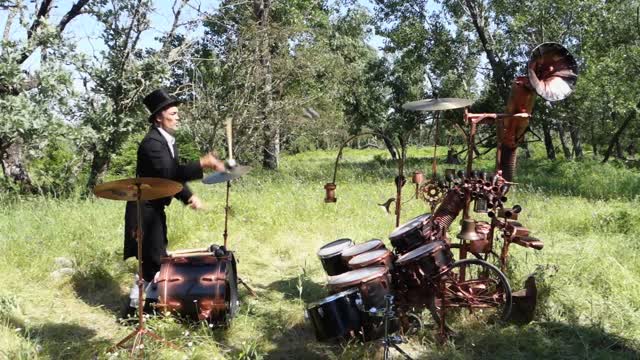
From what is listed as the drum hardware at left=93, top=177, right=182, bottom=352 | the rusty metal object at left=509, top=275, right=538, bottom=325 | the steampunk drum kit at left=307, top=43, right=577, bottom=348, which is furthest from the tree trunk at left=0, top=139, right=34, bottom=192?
the rusty metal object at left=509, top=275, right=538, bottom=325

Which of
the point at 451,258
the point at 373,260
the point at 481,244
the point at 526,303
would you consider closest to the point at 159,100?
the point at 373,260

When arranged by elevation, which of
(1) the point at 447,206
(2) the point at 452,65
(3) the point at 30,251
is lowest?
(3) the point at 30,251

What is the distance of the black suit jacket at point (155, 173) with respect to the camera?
14.1 ft

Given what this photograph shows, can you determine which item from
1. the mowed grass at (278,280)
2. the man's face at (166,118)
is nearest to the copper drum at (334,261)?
the mowed grass at (278,280)

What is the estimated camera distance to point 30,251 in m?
5.73

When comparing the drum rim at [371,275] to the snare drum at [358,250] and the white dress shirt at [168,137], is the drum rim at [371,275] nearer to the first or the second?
the snare drum at [358,250]

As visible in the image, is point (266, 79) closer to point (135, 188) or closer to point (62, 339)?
point (62, 339)

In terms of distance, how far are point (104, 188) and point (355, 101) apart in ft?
71.9

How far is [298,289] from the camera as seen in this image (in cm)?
509

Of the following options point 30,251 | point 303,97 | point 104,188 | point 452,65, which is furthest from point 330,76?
point 104,188

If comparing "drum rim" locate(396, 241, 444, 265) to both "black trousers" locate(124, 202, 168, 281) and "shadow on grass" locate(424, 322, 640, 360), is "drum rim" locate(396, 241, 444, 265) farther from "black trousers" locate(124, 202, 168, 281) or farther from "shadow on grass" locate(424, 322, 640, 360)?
"black trousers" locate(124, 202, 168, 281)

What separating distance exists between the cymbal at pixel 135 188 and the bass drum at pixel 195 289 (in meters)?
1.00

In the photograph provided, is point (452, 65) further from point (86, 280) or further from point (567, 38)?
point (86, 280)

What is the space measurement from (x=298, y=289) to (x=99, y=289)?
2.08 meters
